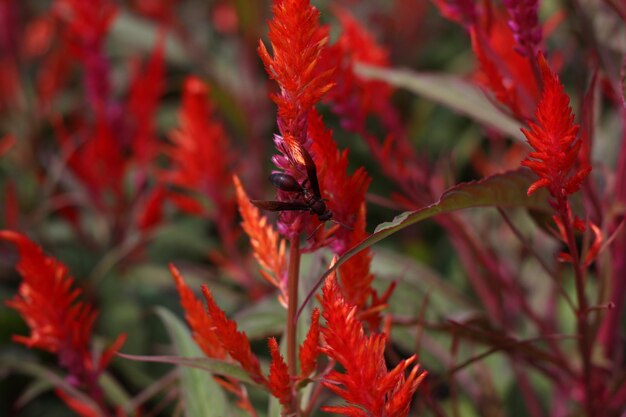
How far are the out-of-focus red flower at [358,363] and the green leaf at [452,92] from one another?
1.26 feet

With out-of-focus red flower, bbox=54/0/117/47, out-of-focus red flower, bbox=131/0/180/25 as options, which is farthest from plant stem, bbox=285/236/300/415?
out-of-focus red flower, bbox=131/0/180/25

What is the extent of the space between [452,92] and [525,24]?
256 millimetres

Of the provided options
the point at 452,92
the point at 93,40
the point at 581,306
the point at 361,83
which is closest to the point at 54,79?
the point at 93,40

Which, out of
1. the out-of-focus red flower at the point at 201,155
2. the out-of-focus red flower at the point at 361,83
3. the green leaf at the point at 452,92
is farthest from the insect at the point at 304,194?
the out-of-focus red flower at the point at 201,155

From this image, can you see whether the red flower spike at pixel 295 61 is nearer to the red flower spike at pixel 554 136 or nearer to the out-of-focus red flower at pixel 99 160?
the red flower spike at pixel 554 136

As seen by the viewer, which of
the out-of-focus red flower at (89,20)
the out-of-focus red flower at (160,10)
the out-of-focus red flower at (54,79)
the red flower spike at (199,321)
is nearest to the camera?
the red flower spike at (199,321)

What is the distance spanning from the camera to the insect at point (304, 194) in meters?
0.42

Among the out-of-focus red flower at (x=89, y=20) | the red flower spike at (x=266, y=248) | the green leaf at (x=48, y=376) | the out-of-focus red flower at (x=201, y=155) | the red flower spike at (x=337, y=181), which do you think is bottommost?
the green leaf at (x=48, y=376)

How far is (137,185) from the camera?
110cm

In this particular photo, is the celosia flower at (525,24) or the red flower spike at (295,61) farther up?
the red flower spike at (295,61)

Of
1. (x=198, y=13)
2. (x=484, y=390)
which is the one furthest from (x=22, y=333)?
(x=198, y=13)

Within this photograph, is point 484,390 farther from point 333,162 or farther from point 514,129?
point 333,162

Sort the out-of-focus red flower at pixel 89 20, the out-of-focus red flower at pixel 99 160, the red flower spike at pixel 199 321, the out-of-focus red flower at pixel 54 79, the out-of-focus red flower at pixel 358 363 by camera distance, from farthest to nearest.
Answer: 1. the out-of-focus red flower at pixel 54 79
2. the out-of-focus red flower at pixel 99 160
3. the out-of-focus red flower at pixel 89 20
4. the red flower spike at pixel 199 321
5. the out-of-focus red flower at pixel 358 363

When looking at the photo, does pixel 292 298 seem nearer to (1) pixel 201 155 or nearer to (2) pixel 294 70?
(2) pixel 294 70
